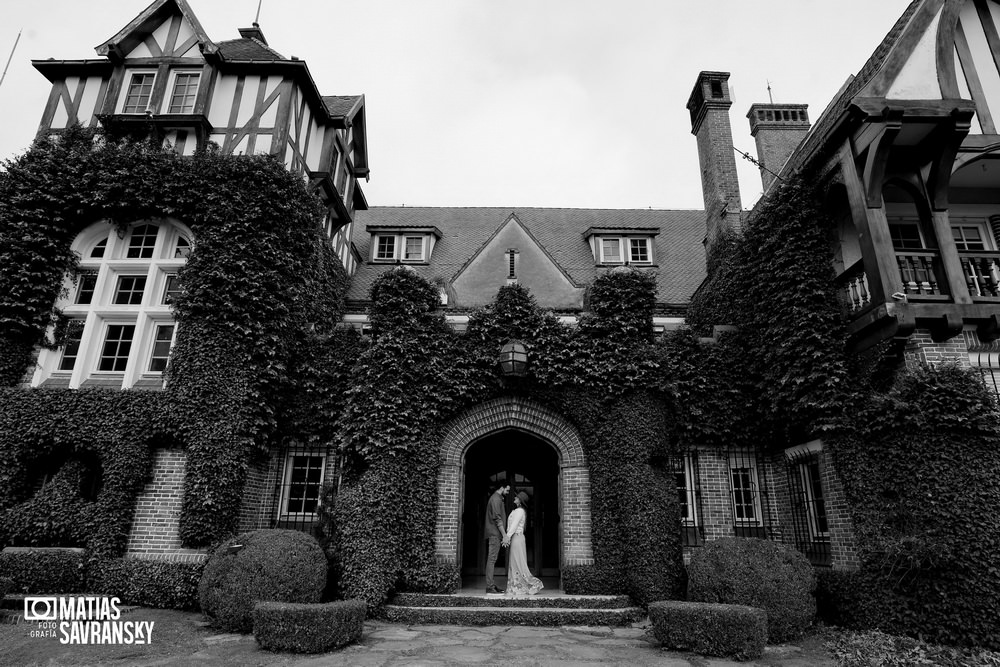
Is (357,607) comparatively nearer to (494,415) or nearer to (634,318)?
(494,415)

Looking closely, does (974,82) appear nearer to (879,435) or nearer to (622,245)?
(879,435)

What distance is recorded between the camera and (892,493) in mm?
8992

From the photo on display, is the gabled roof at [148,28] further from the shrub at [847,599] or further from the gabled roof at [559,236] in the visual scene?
the shrub at [847,599]

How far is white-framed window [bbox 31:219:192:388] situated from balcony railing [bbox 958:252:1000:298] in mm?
16055

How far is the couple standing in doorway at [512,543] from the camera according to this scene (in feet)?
35.1

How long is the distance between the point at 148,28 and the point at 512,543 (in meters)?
16.5

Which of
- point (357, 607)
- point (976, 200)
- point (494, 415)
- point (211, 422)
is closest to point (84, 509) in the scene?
point (211, 422)

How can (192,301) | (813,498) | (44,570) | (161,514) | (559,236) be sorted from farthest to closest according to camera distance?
(559,236) → (192,301) → (161,514) → (813,498) → (44,570)

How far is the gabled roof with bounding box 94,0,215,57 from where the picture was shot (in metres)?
14.9

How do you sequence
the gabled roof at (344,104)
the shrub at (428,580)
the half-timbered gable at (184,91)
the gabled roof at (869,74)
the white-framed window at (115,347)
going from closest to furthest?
the shrub at (428,580) < the gabled roof at (869,74) < the white-framed window at (115,347) < the half-timbered gable at (184,91) < the gabled roof at (344,104)

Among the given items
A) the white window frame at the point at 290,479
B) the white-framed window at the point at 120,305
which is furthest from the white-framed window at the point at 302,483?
the white-framed window at the point at 120,305

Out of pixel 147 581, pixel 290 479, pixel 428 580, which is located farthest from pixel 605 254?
pixel 147 581

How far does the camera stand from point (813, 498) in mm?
11102

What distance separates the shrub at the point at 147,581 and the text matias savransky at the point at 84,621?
459 millimetres
